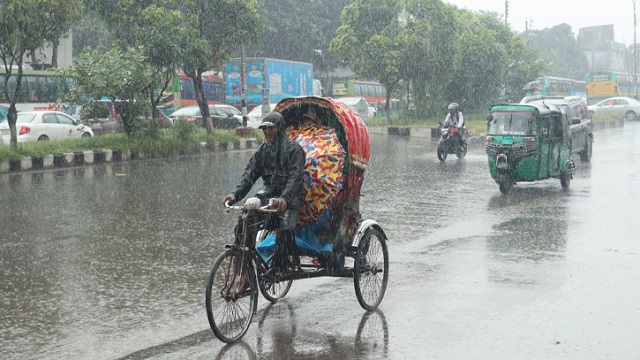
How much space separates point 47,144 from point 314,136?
16357 mm

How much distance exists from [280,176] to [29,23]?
48.8 feet

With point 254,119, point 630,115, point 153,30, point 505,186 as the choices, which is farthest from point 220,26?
point 630,115

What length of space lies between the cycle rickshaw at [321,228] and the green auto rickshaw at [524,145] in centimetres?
819

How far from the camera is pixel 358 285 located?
630 centimetres

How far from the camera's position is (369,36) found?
125 feet

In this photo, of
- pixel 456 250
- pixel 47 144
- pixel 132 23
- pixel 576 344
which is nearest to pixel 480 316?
pixel 576 344

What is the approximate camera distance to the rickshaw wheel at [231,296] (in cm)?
548

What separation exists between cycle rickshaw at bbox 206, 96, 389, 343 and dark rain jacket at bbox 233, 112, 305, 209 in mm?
213

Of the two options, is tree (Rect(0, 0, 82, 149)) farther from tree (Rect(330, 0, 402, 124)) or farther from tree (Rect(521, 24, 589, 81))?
tree (Rect(521, 24, 589, 81))

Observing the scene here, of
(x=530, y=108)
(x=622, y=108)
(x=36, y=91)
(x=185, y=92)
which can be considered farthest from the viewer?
(x=622, y=108)

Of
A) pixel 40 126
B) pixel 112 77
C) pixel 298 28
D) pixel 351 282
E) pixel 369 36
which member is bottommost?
pixel 351 282

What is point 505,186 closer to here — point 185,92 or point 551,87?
point 185,92

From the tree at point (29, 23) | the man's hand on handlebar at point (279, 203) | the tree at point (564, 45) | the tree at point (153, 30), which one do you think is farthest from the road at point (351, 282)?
the tree at point (564, 45)

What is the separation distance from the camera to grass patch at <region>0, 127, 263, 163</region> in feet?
64.9
